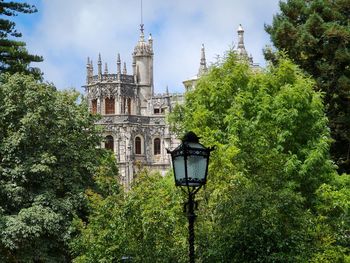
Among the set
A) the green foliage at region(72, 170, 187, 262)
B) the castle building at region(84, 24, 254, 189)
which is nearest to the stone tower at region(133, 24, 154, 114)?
the castle building at region(84, 24, 254, 189)

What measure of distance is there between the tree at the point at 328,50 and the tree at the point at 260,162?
2645 millimetres

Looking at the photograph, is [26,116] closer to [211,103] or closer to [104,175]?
[104,175]

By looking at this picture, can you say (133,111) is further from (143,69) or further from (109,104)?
(143,69)

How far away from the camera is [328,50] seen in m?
35.5

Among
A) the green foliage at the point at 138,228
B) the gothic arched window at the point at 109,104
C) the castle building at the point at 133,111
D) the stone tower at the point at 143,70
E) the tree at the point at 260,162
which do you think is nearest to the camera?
the tree at the point at 260,162

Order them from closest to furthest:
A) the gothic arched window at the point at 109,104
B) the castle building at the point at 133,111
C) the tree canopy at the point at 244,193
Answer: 1. the tree canopy at the point at 244,193
2. the castle building at the point at 133,111
3. the gothic arched window at the point at 109,104

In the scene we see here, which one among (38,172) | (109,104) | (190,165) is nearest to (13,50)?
(38,172)

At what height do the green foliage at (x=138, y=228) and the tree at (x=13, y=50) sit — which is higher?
the tree at (x=13, y=50)

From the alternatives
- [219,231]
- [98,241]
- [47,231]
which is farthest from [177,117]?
[219,231]

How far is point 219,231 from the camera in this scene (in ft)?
65.0

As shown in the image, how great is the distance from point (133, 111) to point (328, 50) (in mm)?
65055

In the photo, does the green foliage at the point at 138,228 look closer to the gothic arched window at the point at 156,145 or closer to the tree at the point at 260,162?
the tree at the point at 260,162

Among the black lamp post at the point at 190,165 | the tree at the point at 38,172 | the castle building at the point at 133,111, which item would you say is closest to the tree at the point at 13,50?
the tree at the point at 38,172

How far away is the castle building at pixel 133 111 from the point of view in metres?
94.9
